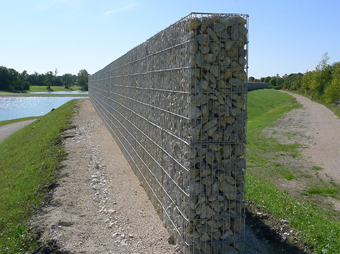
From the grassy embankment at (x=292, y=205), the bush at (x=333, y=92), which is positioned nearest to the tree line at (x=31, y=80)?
the bush at (x=333, y=92)

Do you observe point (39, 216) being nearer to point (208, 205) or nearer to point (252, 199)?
point (208, 205)

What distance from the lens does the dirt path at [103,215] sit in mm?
5207

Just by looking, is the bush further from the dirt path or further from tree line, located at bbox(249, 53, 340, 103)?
the dirt path

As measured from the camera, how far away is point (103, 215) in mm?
6410

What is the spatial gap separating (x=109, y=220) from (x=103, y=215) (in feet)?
1.00

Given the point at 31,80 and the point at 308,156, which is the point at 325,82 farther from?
the point at 31,80

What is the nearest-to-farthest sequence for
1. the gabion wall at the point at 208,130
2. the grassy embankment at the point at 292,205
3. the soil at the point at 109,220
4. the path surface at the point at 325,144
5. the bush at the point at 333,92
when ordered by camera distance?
the gabion wall at the point at 208,130
the soil at the point at 109,220
the grassy embankment at the point at 292,205
the path surface at the point at 325,144
the bush at the point at 333,92

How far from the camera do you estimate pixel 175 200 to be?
208 inches

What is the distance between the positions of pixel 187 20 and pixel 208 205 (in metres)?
2.64

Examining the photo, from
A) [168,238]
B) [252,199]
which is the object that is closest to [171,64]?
[168,238]

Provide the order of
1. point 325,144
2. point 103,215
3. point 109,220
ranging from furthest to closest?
1. point 325,144
2. point 103,215
3. point 109,220

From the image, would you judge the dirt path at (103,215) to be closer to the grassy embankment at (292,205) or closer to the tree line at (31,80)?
the grassy embankment at (292,205)

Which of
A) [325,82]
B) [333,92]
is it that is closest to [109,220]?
[333,92]

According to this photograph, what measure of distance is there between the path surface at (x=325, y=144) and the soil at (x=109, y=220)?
7544 mm
